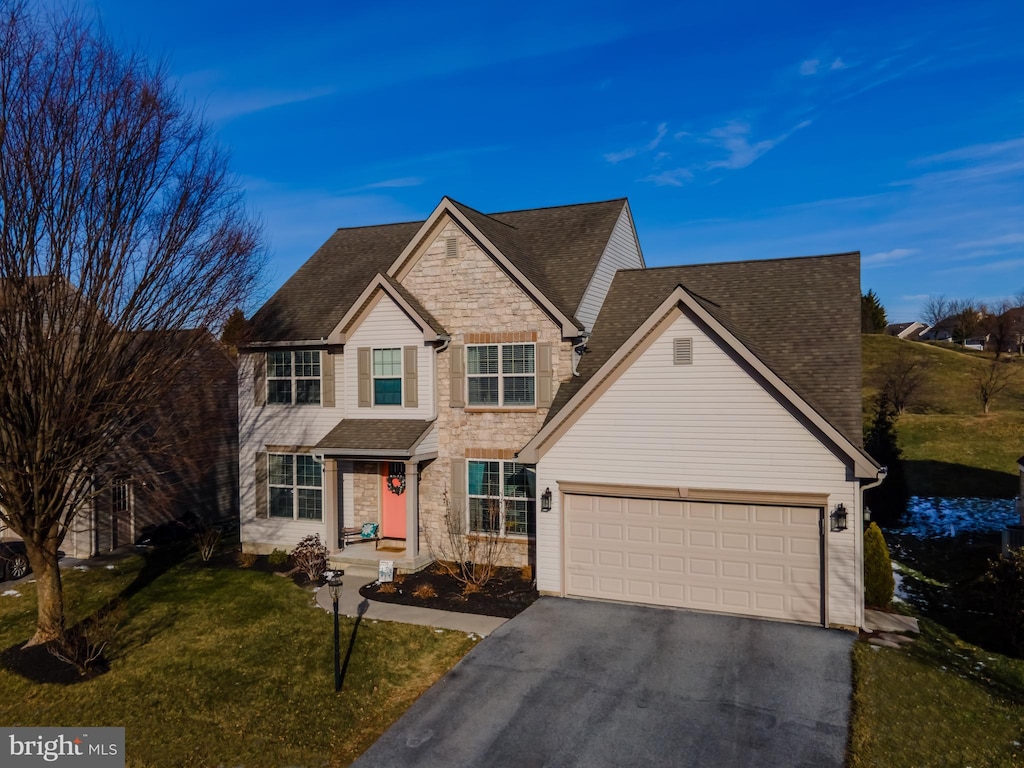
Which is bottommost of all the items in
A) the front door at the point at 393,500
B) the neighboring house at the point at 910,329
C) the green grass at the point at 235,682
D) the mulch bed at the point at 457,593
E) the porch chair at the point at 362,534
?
the green grass at the point at 235,682

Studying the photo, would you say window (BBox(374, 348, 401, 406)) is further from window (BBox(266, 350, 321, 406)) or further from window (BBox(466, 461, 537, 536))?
window (BBox(466, 461, 537, 536))

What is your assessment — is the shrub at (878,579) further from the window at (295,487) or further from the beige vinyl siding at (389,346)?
the window at (295,487)

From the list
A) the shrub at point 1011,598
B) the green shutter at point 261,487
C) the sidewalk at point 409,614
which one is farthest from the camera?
the green shutter at point 261,487

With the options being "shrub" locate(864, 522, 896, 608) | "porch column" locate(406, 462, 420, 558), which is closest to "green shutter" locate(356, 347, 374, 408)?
"porch column" locate(406, 462, 420, 558)

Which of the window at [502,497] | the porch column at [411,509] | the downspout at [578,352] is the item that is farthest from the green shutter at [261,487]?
the downspout at [578,352]

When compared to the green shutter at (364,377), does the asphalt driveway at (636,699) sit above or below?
below

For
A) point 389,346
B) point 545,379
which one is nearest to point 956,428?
point 545,379

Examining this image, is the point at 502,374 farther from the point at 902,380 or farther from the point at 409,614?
the point at 902,380
